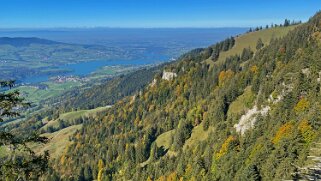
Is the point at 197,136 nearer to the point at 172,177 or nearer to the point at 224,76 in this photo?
the point at 172,177

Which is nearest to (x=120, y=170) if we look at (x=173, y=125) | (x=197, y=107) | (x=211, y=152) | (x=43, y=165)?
(x=173, y=125)

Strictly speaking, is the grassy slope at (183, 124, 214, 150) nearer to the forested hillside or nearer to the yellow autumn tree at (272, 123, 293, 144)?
the forested hillside

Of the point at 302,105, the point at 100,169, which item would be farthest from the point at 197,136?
the point at 302,105

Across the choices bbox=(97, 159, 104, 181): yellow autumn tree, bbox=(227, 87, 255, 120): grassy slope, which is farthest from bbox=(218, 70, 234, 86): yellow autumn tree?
bbox=(97, 159, 104, 181): yellow autumn tree

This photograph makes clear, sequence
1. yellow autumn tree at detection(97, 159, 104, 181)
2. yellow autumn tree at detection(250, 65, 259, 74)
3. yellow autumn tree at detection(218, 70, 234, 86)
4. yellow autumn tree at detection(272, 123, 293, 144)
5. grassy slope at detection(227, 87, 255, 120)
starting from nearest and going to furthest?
yellow autumn tree at detection(272, 123, 293, 144), grassy slope at detection(227, 87, 255, 120), yellow autumn tree at detection(250, 65, 259, 74), yellow autumn tree at detection(97, 159, 104, 181), yellow autumn tree at detection(218, 70, 234, 86)

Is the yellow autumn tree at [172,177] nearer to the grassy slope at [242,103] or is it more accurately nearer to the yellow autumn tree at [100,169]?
the grassy slope at [242,103]

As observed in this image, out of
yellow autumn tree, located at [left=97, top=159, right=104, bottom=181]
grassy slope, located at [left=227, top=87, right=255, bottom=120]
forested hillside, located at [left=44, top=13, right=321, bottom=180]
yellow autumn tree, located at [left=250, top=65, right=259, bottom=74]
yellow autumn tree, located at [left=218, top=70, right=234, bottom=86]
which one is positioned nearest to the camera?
forested hillside, located at [left=44, top=13, right=321, bottom=180]

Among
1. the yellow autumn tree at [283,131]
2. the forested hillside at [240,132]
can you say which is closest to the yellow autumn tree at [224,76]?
the forested hillside at [240,132]

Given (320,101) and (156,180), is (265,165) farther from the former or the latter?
(156,180)

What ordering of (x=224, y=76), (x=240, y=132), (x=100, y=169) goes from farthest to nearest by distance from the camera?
(x=224, y=76), (x=100, y=169), (x=240, y=132)

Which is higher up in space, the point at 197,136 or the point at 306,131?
the point at 306,131

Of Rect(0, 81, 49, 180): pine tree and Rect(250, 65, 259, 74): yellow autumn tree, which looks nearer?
Rect(0, 81, 49, 180): pine tree
